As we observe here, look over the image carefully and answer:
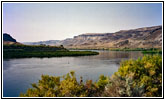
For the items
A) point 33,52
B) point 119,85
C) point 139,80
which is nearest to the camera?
point 119,85

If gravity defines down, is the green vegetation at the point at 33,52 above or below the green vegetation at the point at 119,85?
above

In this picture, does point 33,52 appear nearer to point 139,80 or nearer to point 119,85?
point 139,80

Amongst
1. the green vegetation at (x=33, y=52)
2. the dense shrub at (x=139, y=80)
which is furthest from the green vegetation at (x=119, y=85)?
the green vegetation at (x=33, y=52)

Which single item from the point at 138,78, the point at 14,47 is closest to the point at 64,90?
the point at 138,78

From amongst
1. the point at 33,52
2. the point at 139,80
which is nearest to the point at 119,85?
the point at 139,80

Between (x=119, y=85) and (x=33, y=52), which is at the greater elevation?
(x=33, y=52)

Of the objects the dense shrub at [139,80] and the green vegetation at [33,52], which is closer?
the dense shrub at [139,80]

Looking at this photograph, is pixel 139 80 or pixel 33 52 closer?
pixel 139 80

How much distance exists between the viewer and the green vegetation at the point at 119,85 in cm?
859

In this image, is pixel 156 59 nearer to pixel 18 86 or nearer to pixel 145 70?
pixel 145 70

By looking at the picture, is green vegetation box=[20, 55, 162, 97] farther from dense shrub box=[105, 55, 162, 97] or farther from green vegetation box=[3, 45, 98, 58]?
green vegetation box=[3, 45, 98, 58]

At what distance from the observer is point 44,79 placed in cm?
1038

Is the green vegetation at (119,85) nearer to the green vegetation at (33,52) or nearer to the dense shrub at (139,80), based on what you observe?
the dense shrub at (139,80)

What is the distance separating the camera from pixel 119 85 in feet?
28.7
